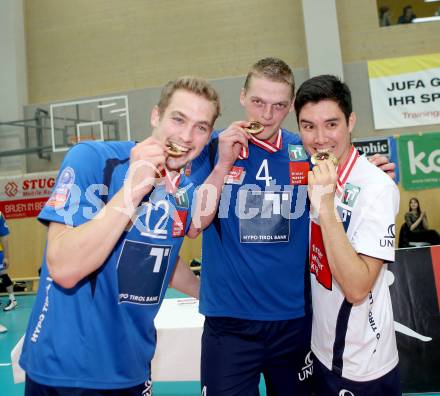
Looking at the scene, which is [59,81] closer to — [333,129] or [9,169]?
[9,169]

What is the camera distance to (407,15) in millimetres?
11539

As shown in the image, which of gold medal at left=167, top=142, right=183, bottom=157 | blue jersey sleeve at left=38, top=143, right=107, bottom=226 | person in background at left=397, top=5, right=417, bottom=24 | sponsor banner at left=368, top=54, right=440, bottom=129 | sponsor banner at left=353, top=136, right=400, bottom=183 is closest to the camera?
blue jersey sleeve at left=38, top=143, right=107, bottom=226

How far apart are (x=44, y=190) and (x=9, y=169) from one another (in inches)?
65.6

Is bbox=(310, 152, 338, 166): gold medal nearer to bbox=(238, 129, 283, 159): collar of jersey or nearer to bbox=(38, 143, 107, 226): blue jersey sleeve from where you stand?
bbox=(238, 129, 283, 159): collar of jersey

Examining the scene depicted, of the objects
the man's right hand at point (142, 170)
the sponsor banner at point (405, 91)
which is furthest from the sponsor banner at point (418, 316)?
the sponsor banner at point (405, 91)

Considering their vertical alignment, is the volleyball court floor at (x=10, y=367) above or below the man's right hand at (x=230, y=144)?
below

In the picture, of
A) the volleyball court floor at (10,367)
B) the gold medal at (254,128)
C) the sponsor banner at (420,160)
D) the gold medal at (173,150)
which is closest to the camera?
the gold medal at (173,150)

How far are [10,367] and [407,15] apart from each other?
12195mm

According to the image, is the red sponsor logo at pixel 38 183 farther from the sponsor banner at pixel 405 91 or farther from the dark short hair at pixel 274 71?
the dark short hair at pixel 274 71

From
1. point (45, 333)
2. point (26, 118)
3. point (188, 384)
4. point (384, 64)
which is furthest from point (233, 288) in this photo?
point (26, 118)

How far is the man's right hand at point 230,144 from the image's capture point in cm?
220

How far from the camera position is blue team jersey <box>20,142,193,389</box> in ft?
4.63

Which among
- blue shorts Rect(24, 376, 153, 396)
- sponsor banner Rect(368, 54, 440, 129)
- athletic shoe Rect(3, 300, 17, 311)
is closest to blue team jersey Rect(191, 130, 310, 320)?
blue shorts Rect(24, 376, 153, 396)

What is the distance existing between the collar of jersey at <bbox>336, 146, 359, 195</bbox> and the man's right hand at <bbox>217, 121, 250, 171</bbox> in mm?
544
